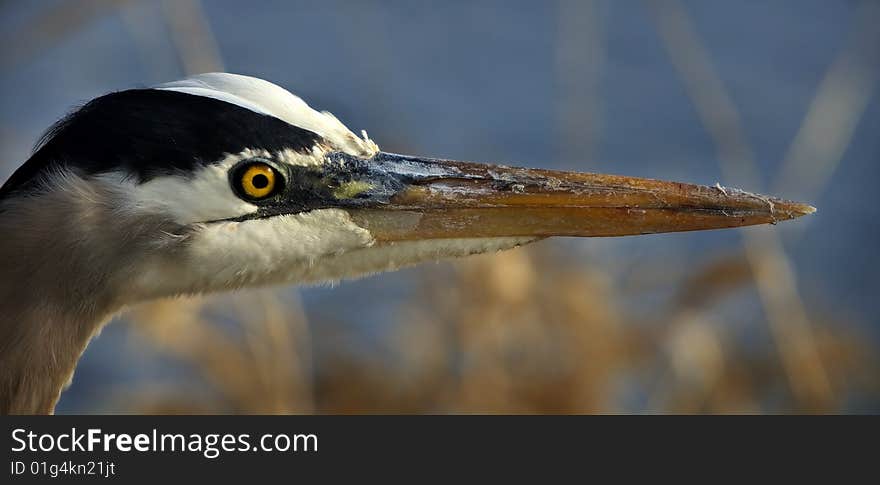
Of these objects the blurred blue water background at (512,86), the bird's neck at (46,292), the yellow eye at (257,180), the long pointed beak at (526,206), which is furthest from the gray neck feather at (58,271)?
the blurred blue water background at (512,86)

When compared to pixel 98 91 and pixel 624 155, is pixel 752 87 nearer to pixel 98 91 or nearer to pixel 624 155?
pixel 624 155

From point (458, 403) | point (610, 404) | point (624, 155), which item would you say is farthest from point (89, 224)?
point (624, 155)

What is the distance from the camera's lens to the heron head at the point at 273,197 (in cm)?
202

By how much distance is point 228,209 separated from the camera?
208cm

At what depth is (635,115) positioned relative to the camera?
6.45 meters

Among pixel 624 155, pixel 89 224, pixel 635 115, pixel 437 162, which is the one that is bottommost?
pixel 89 224

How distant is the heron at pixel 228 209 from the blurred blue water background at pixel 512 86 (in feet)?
8.10

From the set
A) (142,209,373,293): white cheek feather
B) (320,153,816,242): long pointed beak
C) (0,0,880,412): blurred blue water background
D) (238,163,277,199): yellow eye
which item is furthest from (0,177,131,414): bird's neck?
(0,0,880,412): blurred blue water background

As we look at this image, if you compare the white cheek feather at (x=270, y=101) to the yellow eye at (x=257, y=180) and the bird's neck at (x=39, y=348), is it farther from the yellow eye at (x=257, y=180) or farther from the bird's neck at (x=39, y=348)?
A: the bird's neck at (x=39, y=348)

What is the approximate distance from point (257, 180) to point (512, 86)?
183 inches

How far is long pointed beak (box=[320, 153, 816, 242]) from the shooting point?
2.19 m

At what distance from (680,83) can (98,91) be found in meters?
3.02

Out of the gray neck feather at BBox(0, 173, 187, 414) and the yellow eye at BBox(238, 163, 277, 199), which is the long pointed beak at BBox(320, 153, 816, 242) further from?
the gray neck feather at BBox(0, 173, 187, 414)

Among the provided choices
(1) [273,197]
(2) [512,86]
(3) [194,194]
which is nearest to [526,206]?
(1) [273,197]
